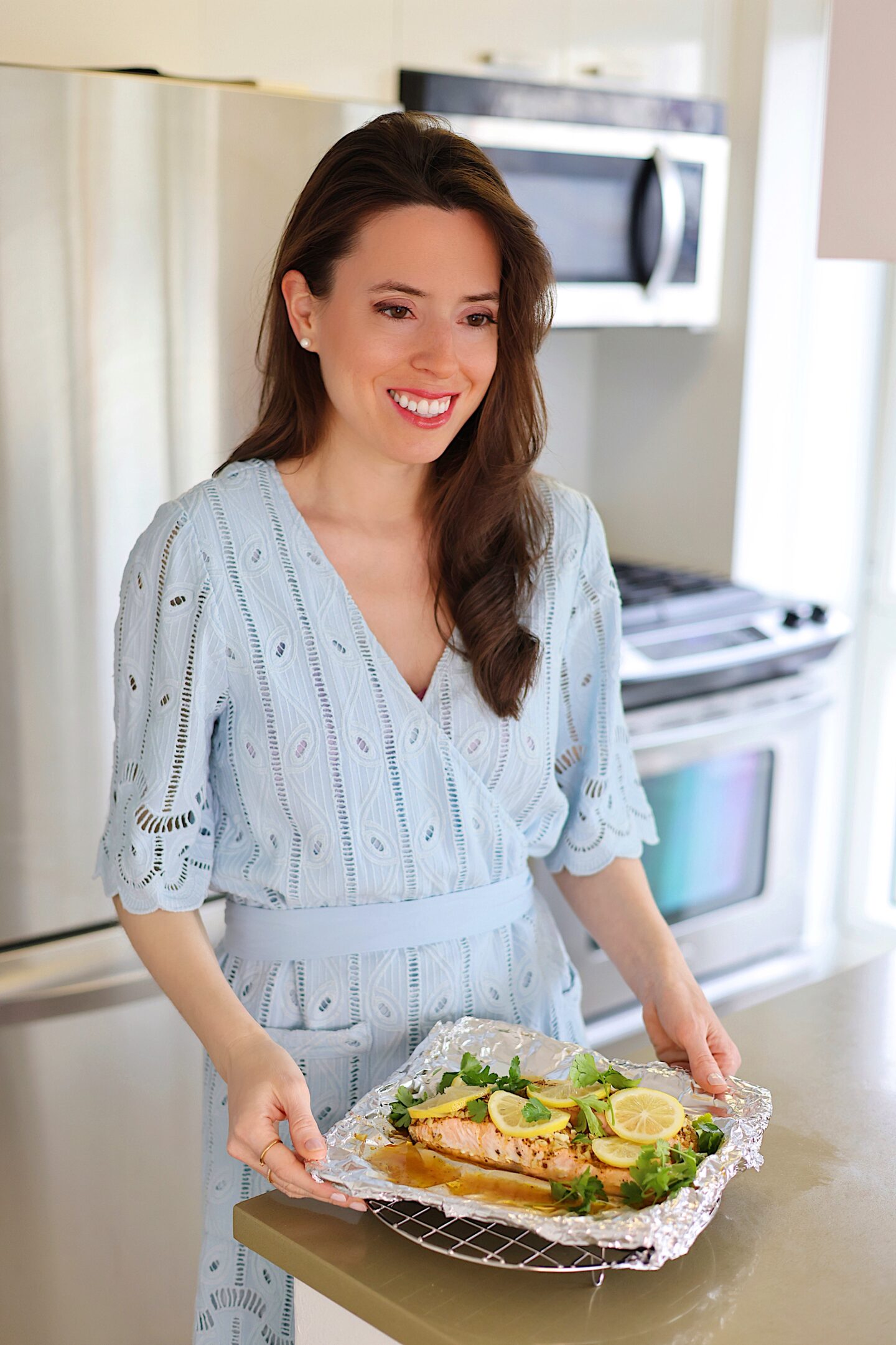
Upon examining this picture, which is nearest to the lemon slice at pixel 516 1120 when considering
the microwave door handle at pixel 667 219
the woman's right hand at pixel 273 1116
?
the woman's right hand at pixel 273 1116

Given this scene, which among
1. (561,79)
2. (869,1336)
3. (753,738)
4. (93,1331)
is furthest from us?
(753,738)

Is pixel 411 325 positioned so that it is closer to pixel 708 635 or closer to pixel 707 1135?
pixel 707 1135

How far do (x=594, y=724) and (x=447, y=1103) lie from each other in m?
0.49

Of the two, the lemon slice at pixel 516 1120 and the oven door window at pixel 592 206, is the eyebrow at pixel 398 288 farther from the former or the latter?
the oven door window at pixel 592 206

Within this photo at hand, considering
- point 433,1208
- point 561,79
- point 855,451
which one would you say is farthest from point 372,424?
point 855,451

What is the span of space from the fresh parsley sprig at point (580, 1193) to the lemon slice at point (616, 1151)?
0.02 m

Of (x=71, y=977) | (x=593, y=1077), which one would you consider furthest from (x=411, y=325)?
(x=71, y=977)

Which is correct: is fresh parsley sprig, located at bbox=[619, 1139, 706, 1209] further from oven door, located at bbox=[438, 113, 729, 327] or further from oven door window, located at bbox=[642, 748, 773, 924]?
oven door, located at bbox=[438, 113, 729, 327]

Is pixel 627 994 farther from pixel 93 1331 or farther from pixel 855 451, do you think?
pixel 855 451

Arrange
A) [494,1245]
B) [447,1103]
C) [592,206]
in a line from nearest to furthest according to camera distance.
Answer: [494,1245] → [447,1103] → [592,206]

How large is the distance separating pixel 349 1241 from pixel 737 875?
192cm

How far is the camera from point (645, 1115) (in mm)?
964

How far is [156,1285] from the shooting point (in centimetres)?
190

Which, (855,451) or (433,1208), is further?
(855,451)
